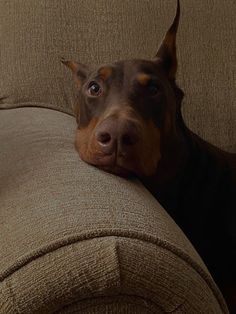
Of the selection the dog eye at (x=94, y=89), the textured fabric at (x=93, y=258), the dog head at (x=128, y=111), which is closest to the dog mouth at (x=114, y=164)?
the dog head at (x=128, y=111)

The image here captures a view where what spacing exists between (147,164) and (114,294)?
46 cm

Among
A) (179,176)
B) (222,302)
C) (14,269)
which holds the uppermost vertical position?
(14,269)

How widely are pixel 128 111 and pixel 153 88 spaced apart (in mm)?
161

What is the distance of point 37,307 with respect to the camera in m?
0.90

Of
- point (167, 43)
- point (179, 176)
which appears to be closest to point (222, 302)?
point (179, 176)

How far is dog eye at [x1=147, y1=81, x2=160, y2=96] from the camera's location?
1.47 m

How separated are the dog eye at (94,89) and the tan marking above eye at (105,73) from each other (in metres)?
0.02

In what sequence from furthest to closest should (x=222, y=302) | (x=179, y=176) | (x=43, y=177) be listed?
(x=179, y=176) < (x=43, y=177) < (x=222, y=302)

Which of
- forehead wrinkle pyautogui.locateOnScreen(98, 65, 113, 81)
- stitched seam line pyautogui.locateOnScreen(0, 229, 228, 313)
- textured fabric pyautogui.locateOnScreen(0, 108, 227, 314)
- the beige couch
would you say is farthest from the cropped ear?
stitched seam line pyautogui.locateOnScreen(0, 229, 228, 313)

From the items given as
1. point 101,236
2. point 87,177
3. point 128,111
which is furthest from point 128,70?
point 101,236

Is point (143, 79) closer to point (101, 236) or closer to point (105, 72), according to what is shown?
point (105, 72)

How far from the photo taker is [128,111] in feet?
4.43

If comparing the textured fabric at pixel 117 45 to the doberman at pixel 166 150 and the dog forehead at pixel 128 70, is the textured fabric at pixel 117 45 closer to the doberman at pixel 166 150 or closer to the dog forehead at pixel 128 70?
the doberman at pixel 166 150

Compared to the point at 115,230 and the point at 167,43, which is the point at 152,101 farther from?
the point at 115,230
